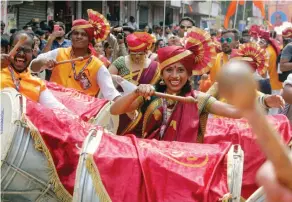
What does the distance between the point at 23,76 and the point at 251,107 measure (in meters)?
3.28

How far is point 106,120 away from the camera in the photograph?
430 centimetres

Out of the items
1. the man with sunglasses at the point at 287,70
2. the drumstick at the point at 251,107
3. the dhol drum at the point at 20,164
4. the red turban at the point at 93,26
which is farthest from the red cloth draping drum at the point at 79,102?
the drumstick at the point at 251,107

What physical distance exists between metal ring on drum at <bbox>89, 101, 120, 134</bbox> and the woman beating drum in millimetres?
710

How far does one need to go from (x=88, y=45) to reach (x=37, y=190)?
2.73 meters

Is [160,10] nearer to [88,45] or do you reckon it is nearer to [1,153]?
[88,45]

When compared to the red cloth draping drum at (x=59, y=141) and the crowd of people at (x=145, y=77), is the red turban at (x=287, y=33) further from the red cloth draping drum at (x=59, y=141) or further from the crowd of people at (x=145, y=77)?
the red cloth draping drum at (x=59, y=141)

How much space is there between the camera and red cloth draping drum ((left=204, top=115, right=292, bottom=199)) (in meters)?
2.81

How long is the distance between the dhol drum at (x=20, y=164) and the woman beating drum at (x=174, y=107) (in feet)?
2.27

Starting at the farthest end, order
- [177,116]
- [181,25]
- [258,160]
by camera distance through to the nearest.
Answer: [181,25], [177,116], [258,160]

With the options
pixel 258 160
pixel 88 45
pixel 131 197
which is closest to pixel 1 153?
pixel 131 197

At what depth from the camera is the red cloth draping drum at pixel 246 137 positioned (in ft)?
9.21

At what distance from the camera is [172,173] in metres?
2.49

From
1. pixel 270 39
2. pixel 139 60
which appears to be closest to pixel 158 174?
pixel 139 60

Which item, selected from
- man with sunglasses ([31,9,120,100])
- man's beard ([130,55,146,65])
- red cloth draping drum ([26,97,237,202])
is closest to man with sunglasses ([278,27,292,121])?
red cloth draping drum ([26,97,237,202])
